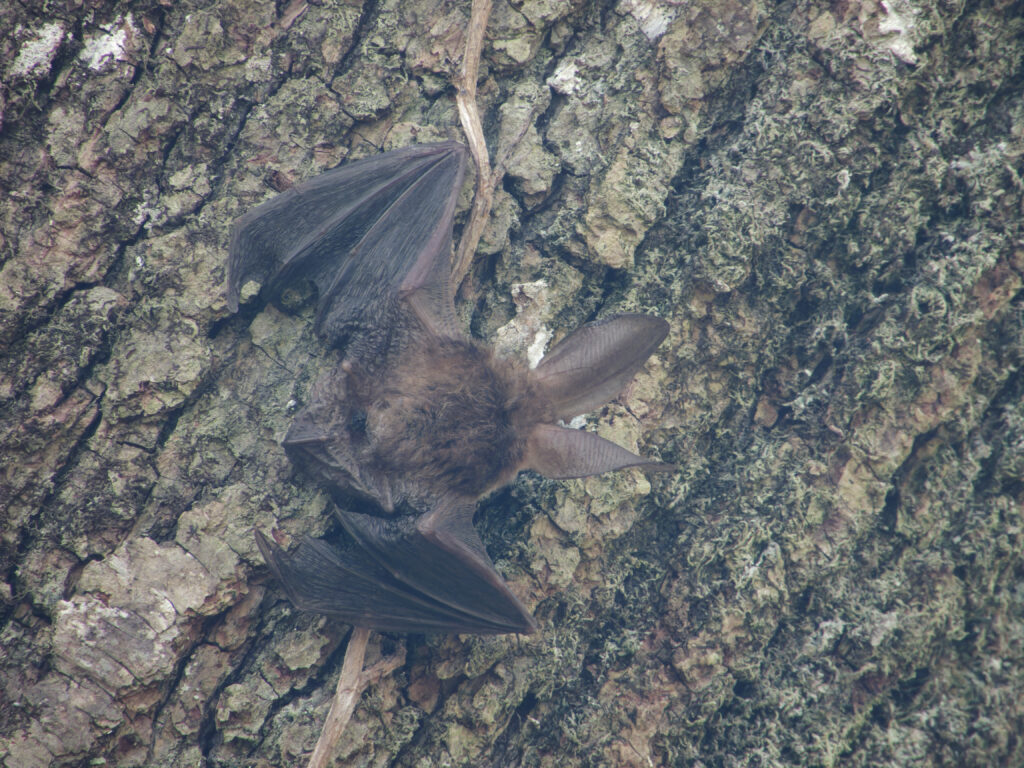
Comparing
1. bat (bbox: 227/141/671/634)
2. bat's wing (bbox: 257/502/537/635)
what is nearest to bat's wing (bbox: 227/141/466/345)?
bat (bbox: 227/141/671/634)

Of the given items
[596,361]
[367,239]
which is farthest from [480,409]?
[367,239]

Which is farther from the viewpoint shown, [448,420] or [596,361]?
[448,420]

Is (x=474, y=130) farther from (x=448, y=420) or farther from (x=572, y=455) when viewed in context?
(x=572, y=455)

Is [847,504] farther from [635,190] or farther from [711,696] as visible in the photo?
[635,190]

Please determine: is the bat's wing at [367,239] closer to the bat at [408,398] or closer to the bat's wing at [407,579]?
the bat at [408,398]

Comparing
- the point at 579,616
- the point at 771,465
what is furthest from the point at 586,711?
the point at 771,465

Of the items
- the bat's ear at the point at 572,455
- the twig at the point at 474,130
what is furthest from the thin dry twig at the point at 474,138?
the bat's ear at the point at 572,455
